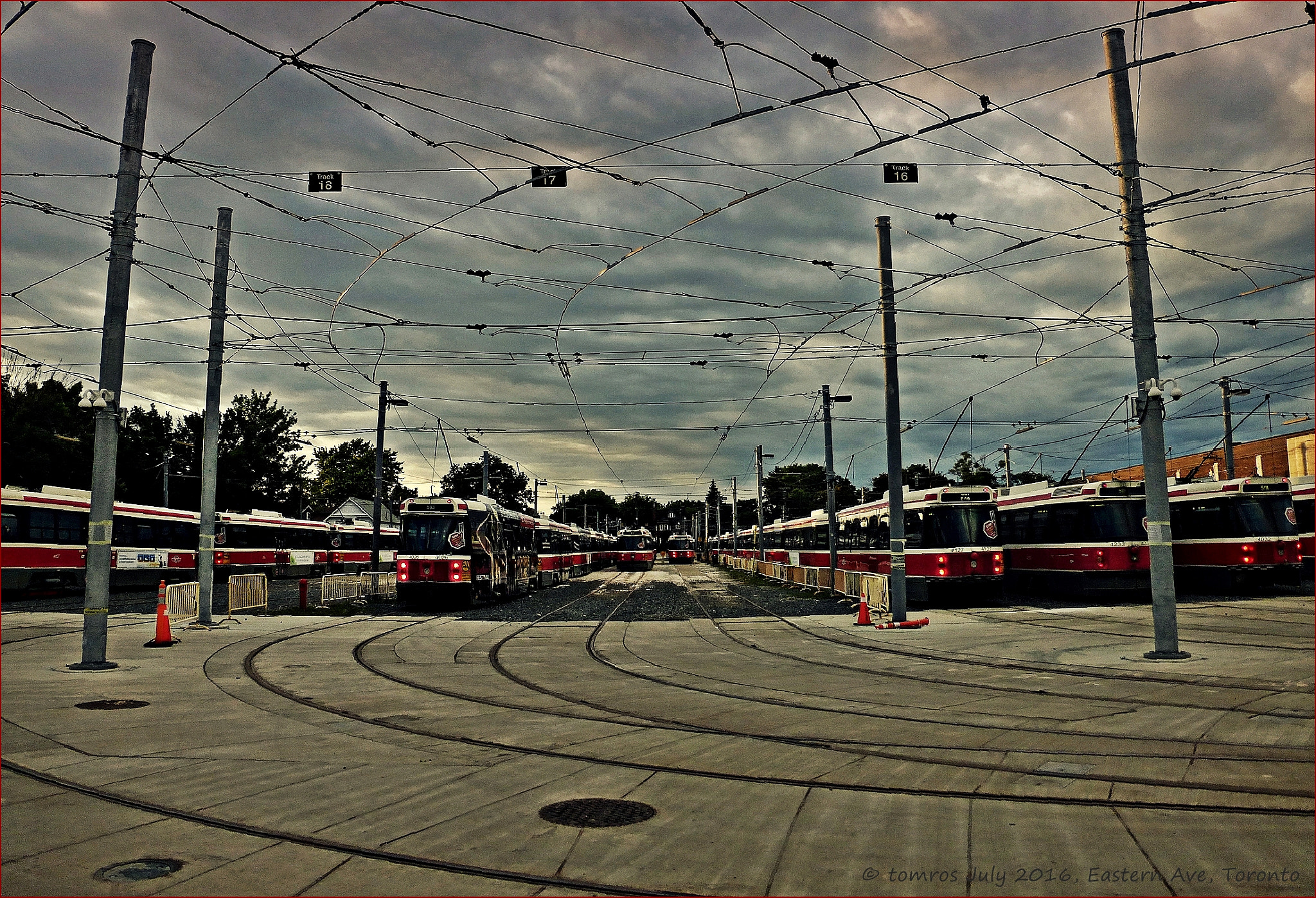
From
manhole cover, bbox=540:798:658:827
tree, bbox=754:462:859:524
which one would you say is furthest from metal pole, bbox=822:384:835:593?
tree, bbox=754:462:859:524

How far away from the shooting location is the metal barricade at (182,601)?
22359 millimetres

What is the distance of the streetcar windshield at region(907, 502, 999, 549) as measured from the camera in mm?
25250

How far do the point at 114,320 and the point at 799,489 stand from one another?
378ft

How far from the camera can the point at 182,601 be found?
22969 mm

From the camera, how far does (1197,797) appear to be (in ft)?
20.6

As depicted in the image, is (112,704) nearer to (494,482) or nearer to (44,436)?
(44,436)

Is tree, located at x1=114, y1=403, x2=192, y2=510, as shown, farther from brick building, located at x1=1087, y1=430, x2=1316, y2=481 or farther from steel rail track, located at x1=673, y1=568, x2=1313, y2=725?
brick building, located at x1=1087, y1=430, x2=1316, y2=481

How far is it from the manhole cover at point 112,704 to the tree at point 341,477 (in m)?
109

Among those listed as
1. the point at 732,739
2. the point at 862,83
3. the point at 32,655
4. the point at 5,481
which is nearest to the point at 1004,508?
the point at 862,83

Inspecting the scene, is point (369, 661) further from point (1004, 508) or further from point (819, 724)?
point (1004, 508)

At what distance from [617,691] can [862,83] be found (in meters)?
8.49

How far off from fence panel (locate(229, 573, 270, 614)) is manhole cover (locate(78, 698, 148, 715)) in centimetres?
1438

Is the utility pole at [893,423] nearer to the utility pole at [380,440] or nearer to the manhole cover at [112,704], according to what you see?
the manhole cover at [112,704]

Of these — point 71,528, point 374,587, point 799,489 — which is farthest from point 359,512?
point 374,587
